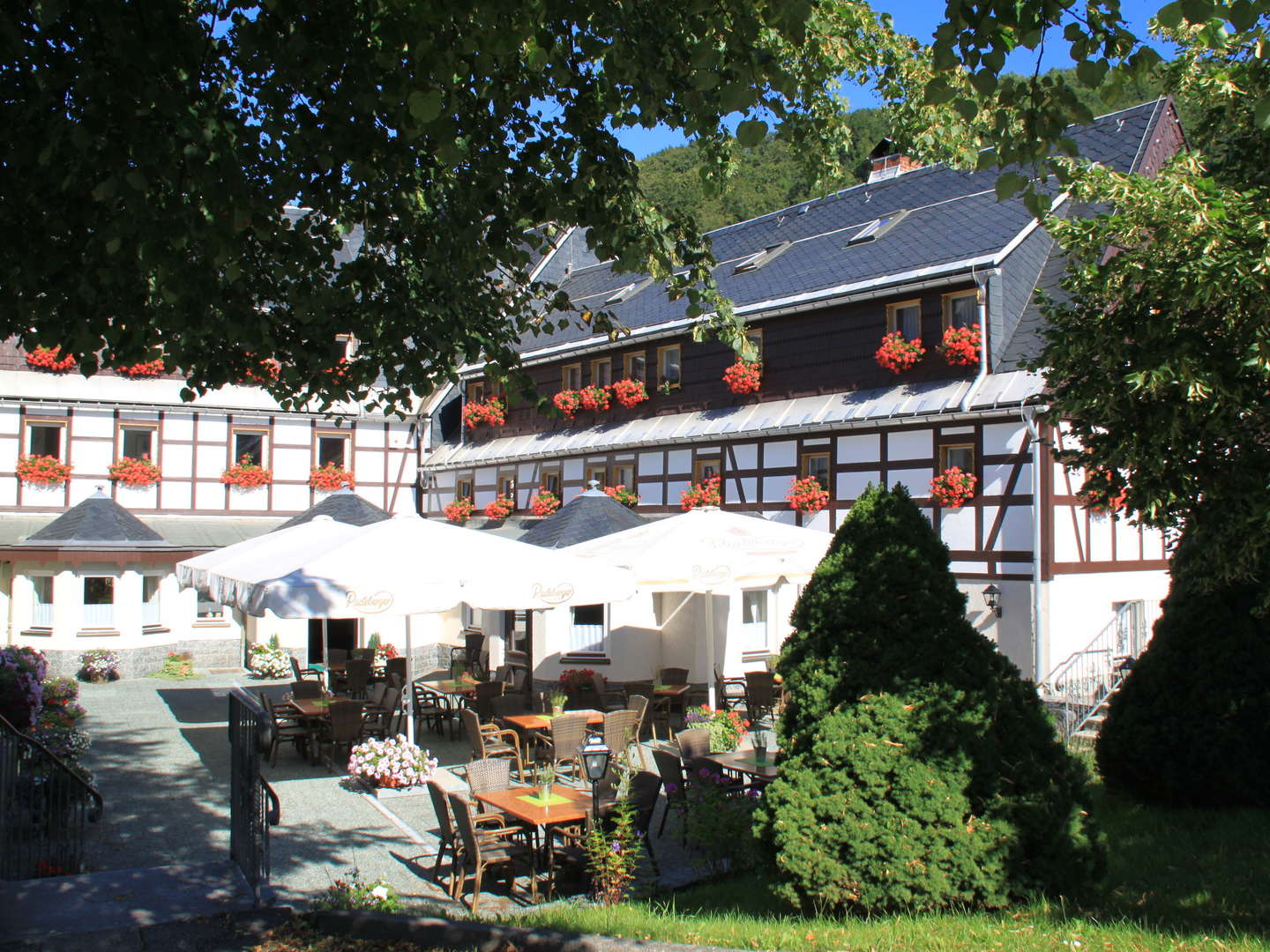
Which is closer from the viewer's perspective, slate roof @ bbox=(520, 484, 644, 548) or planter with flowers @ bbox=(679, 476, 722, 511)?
slate roof @ bbox=(520, 484, 644, 548)

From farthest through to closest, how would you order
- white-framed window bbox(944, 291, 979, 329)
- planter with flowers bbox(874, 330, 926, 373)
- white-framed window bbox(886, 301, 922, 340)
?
1. white-framed window bbox(886, 301, 922, 340)
2. planter with flowers bbox(874, 330, 926, 373)
3. white-framed window bbox(944, 291, 979, 329)

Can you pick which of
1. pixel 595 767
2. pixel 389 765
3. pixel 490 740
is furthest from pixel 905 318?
pixel 595 767

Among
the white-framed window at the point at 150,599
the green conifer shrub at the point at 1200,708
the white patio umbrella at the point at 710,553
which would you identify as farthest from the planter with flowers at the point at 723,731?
the white-framed window at the point at 150,599

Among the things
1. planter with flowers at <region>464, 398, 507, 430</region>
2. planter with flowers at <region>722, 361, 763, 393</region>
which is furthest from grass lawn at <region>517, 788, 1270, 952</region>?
planter with flowers at <region>464, 398, 507, 430</region>

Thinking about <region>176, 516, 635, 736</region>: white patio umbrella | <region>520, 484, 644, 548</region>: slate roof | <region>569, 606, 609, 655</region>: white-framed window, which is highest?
<region>520, 484, 644, 548</region>: slate roof

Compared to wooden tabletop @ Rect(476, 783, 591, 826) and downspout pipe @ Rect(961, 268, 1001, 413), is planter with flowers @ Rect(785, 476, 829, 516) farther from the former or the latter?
wooden tabletop @ Rect(476, 783, 591, 826)

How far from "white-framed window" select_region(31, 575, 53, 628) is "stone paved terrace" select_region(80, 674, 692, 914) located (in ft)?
27.5

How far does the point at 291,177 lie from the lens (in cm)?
589

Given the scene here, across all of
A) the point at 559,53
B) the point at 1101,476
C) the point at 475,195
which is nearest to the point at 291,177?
the point at 475,195

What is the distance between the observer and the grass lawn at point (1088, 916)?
209 inches

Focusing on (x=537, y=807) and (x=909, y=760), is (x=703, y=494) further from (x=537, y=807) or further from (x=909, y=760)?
(x=909, y=760)

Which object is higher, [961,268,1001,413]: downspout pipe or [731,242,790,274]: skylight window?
[731,242,790,274]: skylight window

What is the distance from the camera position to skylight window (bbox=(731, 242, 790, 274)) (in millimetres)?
24078

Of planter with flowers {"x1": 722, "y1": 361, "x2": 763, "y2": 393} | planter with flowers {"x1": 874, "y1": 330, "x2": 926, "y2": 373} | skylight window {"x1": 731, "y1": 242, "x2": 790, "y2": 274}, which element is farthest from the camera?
skylight window {"x1": 731, "y1": 242, "x2": 790, "y2": 274}
